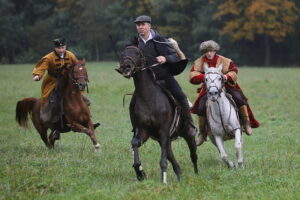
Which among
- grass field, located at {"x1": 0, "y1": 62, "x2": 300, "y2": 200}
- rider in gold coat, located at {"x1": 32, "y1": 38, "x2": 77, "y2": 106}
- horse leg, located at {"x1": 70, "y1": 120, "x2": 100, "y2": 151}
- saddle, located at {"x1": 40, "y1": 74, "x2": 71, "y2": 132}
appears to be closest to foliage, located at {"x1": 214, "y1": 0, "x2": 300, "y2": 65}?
grass field, located at {"x1": 0, "y1": 62, "x2": 300, "y2": 200}

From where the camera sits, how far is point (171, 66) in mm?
9914

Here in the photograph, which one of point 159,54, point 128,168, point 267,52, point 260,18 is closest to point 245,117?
point 128,168

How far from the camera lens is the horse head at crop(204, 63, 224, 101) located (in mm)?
10672

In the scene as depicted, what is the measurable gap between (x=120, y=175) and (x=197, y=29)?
62.9 metres

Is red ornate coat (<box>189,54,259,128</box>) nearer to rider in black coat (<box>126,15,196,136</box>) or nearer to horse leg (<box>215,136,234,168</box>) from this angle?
horse leg (<box>215,136,234,168</box>)

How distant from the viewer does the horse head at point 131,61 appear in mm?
8789

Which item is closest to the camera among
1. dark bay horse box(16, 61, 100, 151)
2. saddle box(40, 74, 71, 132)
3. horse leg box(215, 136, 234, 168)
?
horse leg box(215, 136, 234, 168)


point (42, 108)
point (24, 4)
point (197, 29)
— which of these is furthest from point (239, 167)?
point (24, 4)

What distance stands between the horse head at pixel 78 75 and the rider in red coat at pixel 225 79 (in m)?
2.37

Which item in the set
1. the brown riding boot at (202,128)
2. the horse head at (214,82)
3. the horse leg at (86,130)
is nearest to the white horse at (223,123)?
the horse head at (214,82)

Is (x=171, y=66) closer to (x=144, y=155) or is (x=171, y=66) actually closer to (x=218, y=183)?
(x=218, y=183)

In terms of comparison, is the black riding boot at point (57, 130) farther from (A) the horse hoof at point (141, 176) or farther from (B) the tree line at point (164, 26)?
(B) the tree line at point (164, 26)

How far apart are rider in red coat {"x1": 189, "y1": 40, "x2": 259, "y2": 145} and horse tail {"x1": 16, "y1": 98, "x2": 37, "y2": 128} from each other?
466cm

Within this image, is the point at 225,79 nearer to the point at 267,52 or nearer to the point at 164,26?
the point at 267,52
